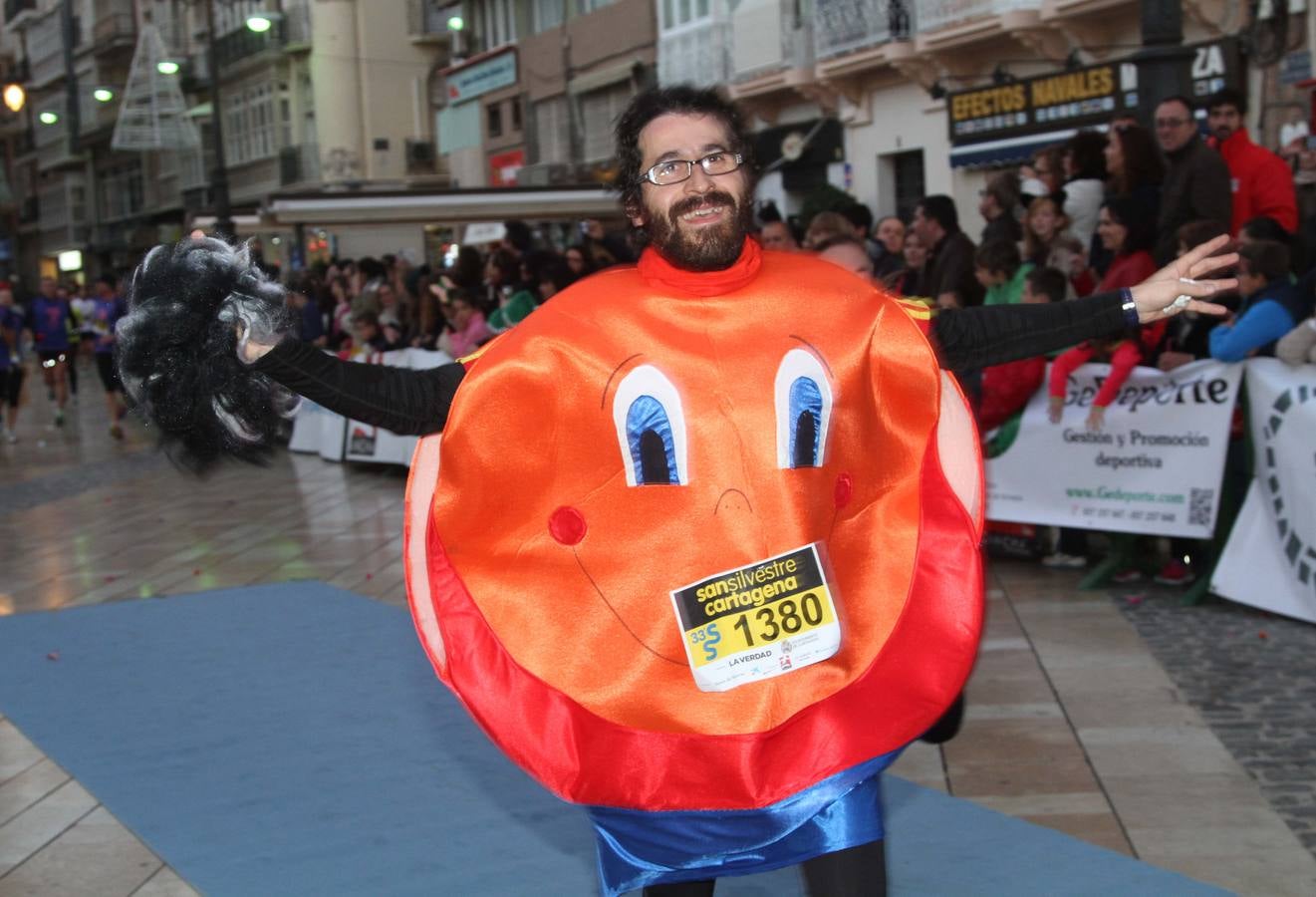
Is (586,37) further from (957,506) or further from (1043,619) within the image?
(957,506)

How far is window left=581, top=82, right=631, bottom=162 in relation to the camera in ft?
104

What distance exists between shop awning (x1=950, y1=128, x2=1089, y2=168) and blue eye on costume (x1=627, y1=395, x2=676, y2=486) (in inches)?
605

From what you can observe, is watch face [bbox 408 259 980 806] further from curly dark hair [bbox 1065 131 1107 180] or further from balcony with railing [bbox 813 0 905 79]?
balcony with railing [bbox 813 0 905 79]

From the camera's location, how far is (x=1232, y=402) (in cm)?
725

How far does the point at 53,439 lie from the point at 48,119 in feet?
150

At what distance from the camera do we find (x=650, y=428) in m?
3.01

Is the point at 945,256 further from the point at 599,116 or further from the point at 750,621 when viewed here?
the point at 599,116

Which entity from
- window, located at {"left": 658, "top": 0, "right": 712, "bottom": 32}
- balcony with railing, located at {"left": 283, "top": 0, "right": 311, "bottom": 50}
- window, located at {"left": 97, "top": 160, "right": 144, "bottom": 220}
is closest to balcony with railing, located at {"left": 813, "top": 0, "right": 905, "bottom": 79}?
window, located at {"left": 658, "top": 0, "right": 712, "bottom": 32}

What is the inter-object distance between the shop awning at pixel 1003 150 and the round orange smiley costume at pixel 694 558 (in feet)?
49.6

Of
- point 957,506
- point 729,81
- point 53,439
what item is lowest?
point 53,439

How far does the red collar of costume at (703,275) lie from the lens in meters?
3.09

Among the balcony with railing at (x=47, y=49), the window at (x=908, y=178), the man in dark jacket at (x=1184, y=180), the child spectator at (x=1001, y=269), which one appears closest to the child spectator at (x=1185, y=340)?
the man in dark jacket at (x=1184, y=180)

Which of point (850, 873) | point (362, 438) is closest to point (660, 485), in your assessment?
point (850, 873)

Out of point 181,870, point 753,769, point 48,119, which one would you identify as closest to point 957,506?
point 753,769
